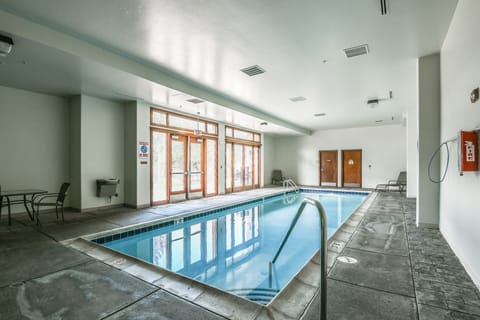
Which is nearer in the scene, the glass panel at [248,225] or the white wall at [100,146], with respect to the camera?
the glass panel at [248,225]

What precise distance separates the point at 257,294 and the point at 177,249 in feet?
5.50

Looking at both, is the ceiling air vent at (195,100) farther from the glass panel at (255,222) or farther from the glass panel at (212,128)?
the glass panel at (255,222)

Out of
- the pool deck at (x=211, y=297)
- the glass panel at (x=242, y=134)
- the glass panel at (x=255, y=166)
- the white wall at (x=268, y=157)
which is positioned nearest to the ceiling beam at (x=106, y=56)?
the pool deck at (x=211, y=297)

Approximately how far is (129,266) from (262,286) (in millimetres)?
1497

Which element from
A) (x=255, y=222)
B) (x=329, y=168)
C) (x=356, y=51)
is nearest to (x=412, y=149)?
(x=329, y=168)

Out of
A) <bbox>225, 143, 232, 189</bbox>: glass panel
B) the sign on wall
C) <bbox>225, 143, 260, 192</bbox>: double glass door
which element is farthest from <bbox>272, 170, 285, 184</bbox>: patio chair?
the sign on wall

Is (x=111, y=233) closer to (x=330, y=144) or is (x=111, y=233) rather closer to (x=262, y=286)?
(x=262, y=286)

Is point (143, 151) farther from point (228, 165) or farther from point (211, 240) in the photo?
point (228, 165)

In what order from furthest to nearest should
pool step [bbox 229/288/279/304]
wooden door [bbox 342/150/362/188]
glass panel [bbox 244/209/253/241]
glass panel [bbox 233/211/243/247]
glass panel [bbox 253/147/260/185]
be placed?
1. glass panel [bbox 253/147/260/185]
2. wooden door [bbox 342/150/362/188]
3. glass panel [bbox 244/209/253/241]
4. glass panel [bbox 233/211/243/247]
5. pool step [bbox 229/288/279/304]

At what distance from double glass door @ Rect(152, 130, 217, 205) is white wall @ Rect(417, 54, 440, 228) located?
18.6 feet

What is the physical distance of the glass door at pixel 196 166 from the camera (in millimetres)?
7320

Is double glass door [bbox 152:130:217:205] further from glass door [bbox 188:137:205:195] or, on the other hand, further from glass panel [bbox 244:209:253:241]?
glass panel [bbox 244:209:253:241]

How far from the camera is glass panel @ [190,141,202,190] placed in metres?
7.33

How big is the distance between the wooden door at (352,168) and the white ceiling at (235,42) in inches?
226
